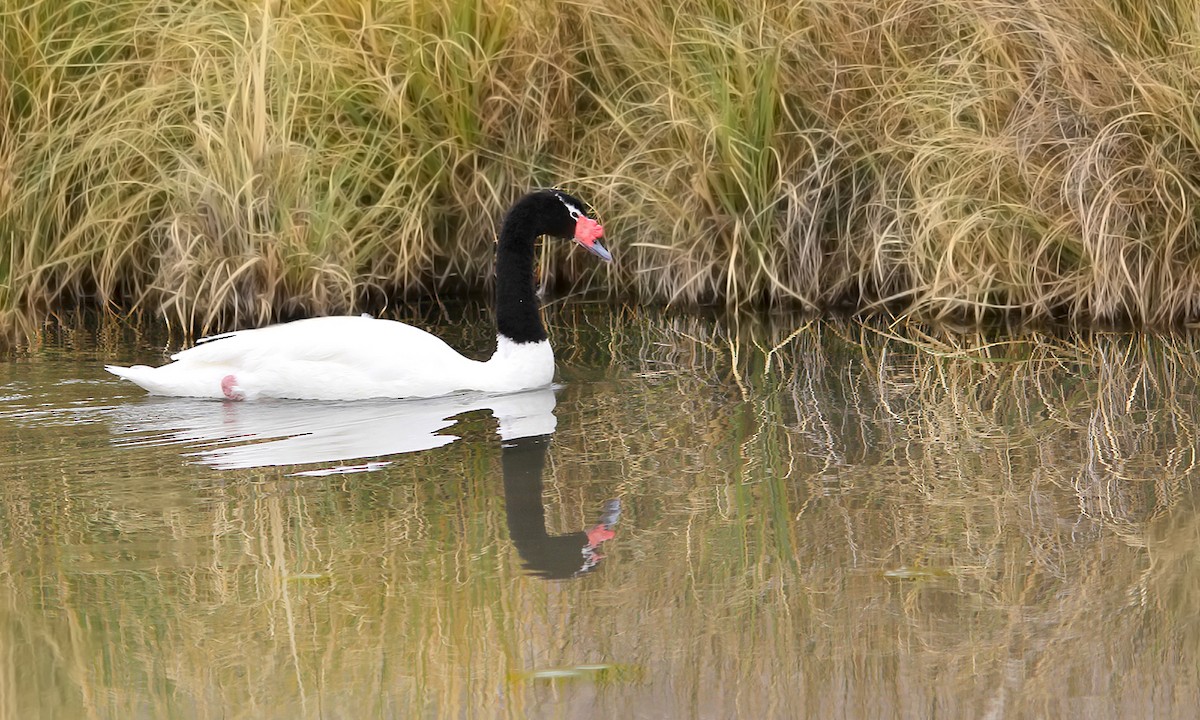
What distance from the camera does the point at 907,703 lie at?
3.30 metres

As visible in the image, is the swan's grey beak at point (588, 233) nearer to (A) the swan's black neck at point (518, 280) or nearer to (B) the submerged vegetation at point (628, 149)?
(A) the swan's black neck at point (518, 280)

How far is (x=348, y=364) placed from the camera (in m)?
6.21

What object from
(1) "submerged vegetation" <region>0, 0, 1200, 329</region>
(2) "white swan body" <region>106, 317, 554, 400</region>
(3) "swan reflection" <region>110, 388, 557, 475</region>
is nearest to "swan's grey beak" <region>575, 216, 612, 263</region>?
(2) "white swan body" <region>106, 317, 554, 400</region>

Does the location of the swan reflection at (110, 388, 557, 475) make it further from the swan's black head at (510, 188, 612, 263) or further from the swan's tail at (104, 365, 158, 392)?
the swan's black head at (510, 188, 612, 263)

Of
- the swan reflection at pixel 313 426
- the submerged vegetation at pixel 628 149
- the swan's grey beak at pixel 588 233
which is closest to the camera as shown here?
the swan reflection at pixel 313 426

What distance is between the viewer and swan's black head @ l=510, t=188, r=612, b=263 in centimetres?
660

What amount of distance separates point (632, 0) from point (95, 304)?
306 centimetres

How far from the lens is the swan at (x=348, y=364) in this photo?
6.18 meters

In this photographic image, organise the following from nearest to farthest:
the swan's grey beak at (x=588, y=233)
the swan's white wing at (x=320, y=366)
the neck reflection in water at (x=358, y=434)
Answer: the neck reflection in water at (x=358, y=434)
the swan's white wing at (x=320, y=366)
the swan's grey beak at (x=588, y=233)

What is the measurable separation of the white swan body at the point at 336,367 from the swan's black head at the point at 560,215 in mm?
517

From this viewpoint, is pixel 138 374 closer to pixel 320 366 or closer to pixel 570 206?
pixel 320 366

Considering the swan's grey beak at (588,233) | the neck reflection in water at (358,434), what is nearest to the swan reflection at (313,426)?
the neck reflection in water at (358,434)

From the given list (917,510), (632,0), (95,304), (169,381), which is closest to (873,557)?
(917,510)

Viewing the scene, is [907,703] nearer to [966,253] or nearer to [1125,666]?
[1125,666]
